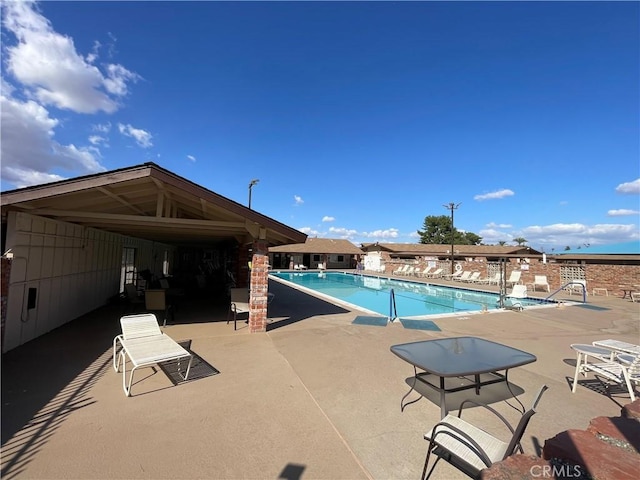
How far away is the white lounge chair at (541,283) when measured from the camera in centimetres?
1894

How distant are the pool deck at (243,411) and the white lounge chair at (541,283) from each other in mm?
15230

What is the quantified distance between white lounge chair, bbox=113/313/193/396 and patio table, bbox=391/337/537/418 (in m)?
3.18

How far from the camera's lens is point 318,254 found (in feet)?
139

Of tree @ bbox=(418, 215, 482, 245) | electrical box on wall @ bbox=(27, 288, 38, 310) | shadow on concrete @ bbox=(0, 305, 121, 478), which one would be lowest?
shadow on concrete @ bbox=(0, 305, 121, 478)

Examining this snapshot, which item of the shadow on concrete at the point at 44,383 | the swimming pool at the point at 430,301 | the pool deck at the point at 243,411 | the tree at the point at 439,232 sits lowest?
the swimming pool at the point at 430,301

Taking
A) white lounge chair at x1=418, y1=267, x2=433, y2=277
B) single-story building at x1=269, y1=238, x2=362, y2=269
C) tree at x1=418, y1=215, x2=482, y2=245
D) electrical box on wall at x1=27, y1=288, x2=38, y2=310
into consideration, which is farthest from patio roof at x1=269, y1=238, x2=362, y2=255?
tree at x1=418, y1=215, x2=482, y2=245

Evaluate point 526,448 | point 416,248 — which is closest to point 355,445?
point 526,448

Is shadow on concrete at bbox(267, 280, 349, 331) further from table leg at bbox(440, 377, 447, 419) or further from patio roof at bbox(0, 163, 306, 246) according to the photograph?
table leg at bbox(440, 377, 447, 419)

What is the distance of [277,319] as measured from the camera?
857 cm

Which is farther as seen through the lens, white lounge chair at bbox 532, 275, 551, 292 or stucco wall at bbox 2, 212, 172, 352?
white lounge chair at bbox 532, 275, 551, 292

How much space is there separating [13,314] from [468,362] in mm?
7501

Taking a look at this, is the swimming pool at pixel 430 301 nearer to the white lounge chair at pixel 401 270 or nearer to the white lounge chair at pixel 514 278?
the white lounge chair at pixel 514 278

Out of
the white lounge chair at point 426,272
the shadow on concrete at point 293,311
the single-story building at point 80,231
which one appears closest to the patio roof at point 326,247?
the white lounge chair at point 426,272

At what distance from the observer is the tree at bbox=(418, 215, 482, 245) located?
69875 millimetres
